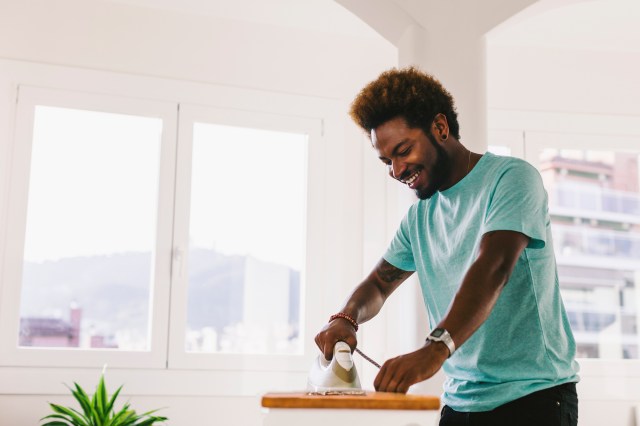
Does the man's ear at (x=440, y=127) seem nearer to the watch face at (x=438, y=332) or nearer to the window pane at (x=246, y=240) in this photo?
the watch face at (x=438, y=332)

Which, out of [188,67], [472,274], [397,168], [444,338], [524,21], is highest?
[524,21]

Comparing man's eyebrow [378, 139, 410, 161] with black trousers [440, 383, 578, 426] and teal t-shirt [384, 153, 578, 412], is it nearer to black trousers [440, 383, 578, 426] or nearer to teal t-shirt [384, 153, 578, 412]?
teal t-shirt [384, 153, 578, 412]

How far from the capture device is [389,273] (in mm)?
1887

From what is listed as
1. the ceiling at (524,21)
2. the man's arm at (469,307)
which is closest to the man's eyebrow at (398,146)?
the man's arm at (469,307)

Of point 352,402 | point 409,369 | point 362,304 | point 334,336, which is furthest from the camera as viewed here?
point 362,304

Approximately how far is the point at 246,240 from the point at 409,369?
9.44 feet

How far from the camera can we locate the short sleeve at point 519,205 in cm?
145

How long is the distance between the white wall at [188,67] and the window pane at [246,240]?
181 millimetres

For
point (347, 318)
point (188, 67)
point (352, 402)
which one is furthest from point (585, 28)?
point (352, 402)

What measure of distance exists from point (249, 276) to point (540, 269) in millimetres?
2707

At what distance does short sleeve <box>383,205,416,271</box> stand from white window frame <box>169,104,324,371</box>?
7.25 ft

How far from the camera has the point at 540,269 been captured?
151cm

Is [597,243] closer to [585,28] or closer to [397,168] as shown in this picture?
[585,28]

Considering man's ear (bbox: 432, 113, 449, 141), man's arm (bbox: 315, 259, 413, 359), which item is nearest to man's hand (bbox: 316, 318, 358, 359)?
man's arm (bbox: 315, 259, 413, 359)
